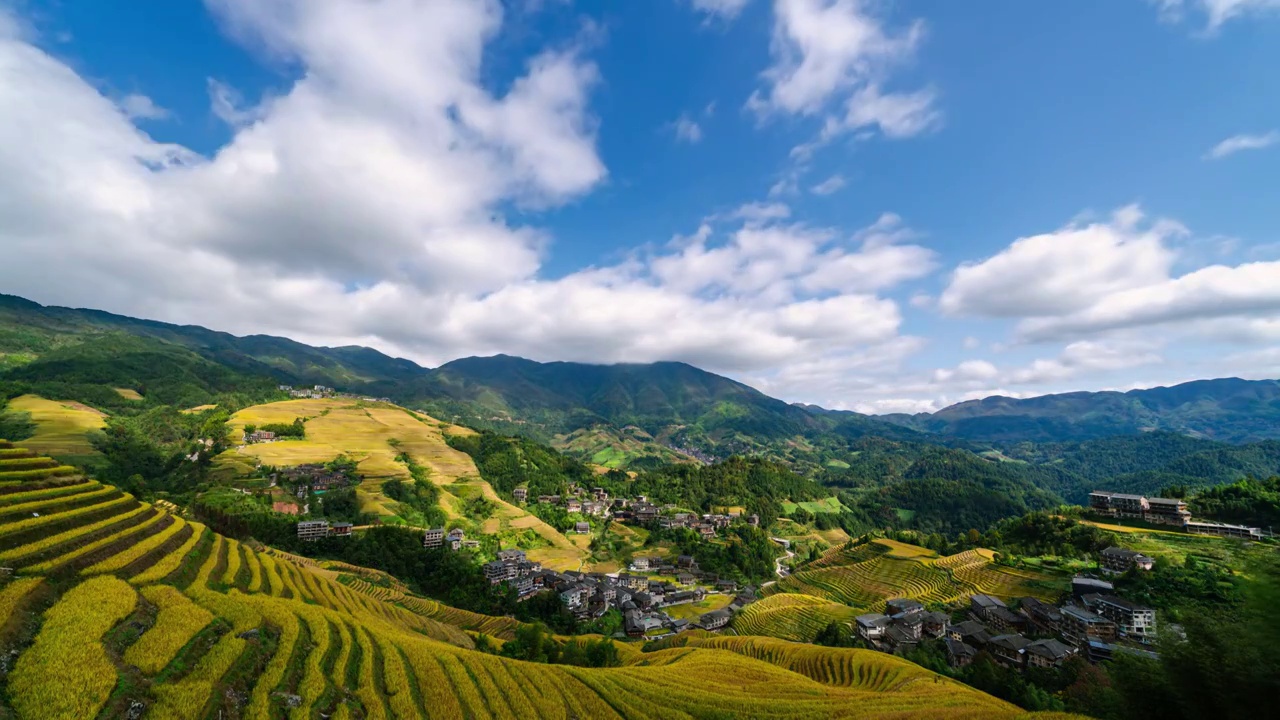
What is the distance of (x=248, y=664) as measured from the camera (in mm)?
17906

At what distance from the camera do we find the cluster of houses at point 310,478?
74188 millimetres

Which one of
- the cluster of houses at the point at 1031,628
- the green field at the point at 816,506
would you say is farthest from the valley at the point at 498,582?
the green field at the point at 816,506

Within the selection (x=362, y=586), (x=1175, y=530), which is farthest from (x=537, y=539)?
(x=1175, y=530)

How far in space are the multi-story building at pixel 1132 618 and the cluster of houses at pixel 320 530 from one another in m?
83.3

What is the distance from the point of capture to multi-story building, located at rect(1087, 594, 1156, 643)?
119 ft

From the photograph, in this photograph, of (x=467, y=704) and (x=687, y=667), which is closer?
(x=467, y=704)

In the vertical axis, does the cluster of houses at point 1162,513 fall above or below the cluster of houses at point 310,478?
above

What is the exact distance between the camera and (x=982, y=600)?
46094 millimetres

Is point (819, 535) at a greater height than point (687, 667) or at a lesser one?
lesser

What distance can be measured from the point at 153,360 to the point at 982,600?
261486mm

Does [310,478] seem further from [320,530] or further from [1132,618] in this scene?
[1132,618]

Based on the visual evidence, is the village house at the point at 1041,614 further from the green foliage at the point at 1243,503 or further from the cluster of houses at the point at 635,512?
the cluster of houses at the point at 635,512

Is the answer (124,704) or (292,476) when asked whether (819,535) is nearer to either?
(292,476)

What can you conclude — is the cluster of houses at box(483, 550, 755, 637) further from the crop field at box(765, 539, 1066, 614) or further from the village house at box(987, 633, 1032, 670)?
the village house at box(987, 633, 1032, 670)
